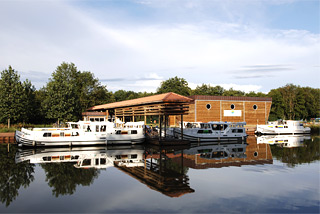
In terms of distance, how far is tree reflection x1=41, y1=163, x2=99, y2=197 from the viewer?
50.8 ft

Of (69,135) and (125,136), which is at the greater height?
(69,135)

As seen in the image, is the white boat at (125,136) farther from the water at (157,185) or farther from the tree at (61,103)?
the tree at (61,103)

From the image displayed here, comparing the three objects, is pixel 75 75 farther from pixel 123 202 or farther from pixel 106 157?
pixel 123 202

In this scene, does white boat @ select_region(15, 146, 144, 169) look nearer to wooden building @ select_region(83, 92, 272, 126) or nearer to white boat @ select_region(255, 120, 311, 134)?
wooden building @ select_region(83, 92, 272, 126)

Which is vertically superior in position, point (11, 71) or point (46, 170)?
point (11, 71)

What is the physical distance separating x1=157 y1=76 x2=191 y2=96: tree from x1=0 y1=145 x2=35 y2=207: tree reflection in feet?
242

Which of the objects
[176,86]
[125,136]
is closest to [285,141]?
[125,136]

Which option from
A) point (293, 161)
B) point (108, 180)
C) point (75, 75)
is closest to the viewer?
point (108, 180)

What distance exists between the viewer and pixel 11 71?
5144 cm

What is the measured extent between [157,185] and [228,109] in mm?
48053

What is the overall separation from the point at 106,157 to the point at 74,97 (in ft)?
116

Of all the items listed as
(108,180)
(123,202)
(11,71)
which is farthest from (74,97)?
(123,202)

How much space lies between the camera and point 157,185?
16.0 meters

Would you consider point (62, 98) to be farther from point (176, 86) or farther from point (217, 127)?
point (176, 86)
